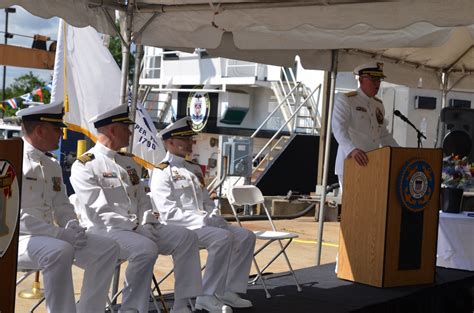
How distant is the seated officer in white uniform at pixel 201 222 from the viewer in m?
5.73

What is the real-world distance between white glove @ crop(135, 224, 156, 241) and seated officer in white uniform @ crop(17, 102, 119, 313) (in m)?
0.44

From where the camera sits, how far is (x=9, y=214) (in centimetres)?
388

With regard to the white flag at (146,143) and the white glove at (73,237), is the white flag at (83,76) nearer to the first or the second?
the white flag at (146,143)

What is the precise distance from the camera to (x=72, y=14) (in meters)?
5.89

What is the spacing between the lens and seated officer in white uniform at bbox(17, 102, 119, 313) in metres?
4.62

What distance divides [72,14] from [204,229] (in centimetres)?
185

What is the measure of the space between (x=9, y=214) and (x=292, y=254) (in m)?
7.11

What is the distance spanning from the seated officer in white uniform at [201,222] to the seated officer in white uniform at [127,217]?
0.90 ft

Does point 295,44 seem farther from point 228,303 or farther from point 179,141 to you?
Result: point 228,303

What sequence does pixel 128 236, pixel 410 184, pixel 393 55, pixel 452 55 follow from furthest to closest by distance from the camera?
pixel 452 55 < pixel 393 55 < pixel 410 184 < pixel 128 236

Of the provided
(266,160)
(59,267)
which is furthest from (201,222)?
(266,160)

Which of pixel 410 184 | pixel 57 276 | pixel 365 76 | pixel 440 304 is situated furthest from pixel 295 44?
pixel 57 276

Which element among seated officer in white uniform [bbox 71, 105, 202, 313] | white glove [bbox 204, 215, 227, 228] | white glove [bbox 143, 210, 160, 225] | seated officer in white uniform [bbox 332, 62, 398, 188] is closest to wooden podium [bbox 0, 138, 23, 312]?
seated officer in white uniform [bbox 71, 105, 202, 313]

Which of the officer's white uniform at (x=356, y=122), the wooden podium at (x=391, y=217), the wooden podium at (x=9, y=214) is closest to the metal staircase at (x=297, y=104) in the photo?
the officer's white uniform at (x=356, y=122)
